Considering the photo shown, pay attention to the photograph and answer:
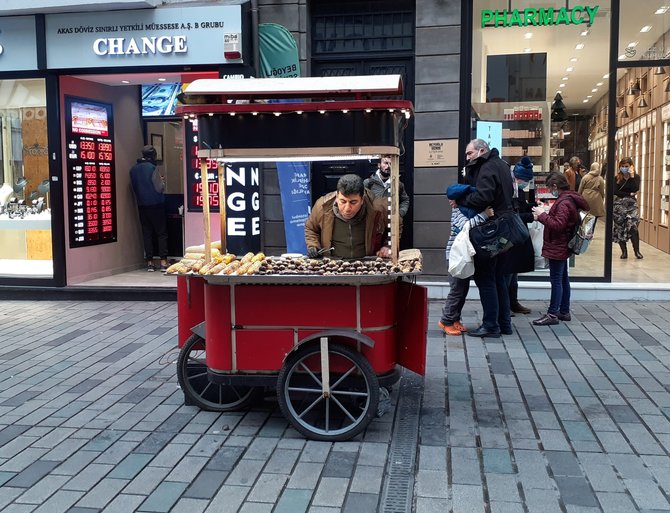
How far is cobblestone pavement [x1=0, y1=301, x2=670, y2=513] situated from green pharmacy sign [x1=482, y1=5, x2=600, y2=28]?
4311 mm

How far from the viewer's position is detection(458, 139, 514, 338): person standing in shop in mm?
6754

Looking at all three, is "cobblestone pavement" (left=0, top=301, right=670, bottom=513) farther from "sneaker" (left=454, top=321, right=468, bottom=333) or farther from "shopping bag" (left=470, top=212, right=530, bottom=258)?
"shopping bag" (left=470, top=212, right=530, bottom=258)

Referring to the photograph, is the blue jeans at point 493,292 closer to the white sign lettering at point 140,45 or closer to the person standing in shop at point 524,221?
the person standing in shop at point 524,221

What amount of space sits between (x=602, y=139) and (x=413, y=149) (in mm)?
2440

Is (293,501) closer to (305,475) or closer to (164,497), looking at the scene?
(305,475)

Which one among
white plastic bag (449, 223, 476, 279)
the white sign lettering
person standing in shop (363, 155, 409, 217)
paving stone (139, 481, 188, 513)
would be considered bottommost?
paving stone (139, 481, 188, 513)

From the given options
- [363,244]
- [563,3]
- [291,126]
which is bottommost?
[363,244]

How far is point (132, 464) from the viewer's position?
4.24 metres

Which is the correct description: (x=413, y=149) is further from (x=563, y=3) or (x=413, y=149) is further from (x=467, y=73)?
(x=563, y=3)

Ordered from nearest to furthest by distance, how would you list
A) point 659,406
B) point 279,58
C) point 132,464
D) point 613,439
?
point 132,464, point 613,439, point 659,406, point 279,58

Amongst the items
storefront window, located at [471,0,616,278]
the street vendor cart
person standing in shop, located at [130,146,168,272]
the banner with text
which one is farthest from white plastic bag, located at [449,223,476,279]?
person standing in shop, located at [130,146,168,272]

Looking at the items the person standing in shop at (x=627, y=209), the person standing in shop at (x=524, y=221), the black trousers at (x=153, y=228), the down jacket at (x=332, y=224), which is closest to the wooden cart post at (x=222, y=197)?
the down jacket at (x=332, y=224)

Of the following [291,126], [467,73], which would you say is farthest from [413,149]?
[291,126]

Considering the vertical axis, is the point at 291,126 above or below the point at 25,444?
above
